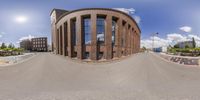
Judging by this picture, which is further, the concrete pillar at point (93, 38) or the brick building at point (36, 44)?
the brick building at point (36, 44)

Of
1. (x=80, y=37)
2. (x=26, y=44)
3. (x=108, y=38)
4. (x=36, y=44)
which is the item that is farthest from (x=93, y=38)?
(x=26, y=44)

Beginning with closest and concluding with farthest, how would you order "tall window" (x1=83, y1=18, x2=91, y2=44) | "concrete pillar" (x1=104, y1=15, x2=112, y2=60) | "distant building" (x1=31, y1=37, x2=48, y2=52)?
"concrete pillar" (x1=104, y1=15, x2=112, y2=60) → "tall window" (x1=83, y1=18, x2=91, y2=44) → "distant building" (x1=31, y1=37, x2=48, y2=52)

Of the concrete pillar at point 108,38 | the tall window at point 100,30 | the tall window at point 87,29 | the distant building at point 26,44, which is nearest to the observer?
the concrete pillar at point 108,38

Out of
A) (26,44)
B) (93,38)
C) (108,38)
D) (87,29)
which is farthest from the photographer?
(26,44)

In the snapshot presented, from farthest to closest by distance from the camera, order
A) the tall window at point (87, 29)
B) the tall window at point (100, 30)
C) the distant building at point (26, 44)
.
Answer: the distant building at point (26, 44) → the tall window at point (87, 29) → the tall window at point (100, 30)

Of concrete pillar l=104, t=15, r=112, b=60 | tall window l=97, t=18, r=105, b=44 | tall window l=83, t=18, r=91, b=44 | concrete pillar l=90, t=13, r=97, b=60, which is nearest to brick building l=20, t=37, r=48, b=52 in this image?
tall window l=83, t=18, r=91, b=44

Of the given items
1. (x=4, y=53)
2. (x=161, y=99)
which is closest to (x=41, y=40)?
(x=4, y=53)

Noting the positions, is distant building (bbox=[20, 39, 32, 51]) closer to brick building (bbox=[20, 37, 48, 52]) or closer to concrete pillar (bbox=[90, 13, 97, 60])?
brick building (bbox=[20, 37, 48, 52])

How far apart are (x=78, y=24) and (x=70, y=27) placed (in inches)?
171

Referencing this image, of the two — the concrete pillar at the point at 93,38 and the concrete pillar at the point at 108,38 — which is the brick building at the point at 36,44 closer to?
the concrete pillar at the point at 93,38

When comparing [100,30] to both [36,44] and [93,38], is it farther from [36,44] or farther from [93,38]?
[36,44]

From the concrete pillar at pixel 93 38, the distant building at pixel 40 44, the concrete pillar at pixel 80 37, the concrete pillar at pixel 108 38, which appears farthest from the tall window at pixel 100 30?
the distant building at pixel 40 44

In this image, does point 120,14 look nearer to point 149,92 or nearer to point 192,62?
point 192,62

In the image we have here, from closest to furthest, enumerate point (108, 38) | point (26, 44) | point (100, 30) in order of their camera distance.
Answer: point (100, 30) → point (108, 38) → point (26, 44)
